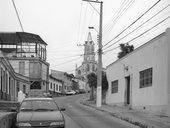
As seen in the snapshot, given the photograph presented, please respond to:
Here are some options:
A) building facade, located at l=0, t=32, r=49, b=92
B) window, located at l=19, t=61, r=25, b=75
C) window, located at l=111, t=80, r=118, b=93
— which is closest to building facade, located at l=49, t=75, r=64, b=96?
building facade, located at l=0, t=32, r=49, b=92

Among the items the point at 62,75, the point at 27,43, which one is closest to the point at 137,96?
the point at 27,43

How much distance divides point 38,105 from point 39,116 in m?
1.48

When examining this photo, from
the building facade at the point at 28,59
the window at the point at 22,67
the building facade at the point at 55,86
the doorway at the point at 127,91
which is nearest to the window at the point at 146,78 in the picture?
the doorway at the point at 127,91

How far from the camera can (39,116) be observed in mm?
11523

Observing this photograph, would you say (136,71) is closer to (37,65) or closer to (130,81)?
(130,81)

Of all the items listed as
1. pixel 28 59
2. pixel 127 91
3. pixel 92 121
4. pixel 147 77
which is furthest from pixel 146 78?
pixel 28 59

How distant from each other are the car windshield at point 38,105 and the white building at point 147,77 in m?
9.36

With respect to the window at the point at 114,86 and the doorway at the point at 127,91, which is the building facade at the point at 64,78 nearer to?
the window at the point at 114,86

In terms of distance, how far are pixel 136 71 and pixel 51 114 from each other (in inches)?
653

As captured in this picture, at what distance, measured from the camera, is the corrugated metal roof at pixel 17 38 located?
52.4 m

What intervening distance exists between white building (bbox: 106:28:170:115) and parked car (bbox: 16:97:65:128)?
9.59m

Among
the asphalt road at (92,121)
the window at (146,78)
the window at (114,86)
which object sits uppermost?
the window at (146,78)

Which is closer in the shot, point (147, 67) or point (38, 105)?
point (38, 105)

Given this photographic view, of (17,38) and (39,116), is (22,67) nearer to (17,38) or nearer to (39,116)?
(17,38)
